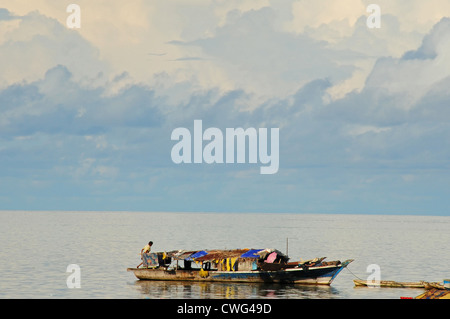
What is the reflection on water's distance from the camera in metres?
45.1

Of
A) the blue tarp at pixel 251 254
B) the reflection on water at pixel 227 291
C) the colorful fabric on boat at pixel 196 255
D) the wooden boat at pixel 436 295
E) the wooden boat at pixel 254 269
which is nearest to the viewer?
the wooden boat at pixel 436 295

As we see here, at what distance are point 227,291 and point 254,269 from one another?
366 centimetres

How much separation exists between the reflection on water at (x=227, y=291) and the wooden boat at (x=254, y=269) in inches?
20.9

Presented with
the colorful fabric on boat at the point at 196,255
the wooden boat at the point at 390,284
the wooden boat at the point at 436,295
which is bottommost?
the wooden boat at the point at 390,284

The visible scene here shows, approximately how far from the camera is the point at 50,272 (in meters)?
61.7

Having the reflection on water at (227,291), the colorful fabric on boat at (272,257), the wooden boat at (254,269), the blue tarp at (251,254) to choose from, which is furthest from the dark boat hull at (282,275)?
the blue tarp at (251,254)

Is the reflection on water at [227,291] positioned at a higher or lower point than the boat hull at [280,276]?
lower

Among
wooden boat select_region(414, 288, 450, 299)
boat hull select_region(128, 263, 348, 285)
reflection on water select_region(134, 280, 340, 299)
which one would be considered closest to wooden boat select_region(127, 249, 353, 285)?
boat hull select_region(128, 263, 348, 285)

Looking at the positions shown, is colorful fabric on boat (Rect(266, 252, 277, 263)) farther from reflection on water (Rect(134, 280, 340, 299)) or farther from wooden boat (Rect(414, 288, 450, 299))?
wooden boat (Rect(414, 288, 450, 299))

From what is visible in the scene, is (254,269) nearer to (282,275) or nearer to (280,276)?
(280,276)

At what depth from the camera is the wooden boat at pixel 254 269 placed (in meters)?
49.1

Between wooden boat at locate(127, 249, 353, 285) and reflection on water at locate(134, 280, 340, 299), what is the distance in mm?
532

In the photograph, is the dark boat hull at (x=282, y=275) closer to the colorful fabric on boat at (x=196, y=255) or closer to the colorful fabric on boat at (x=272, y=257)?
the colorful fabric on boat at (x=272, y=257)

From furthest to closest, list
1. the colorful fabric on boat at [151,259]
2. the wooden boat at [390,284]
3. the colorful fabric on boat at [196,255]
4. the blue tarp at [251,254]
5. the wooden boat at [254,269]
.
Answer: the colorful fabric on boat at [151,259] < the colorful fabric on boat at [196,255] < the blue tarp at [251,254] < the wooden boat at [254,269] < the wooden boat at [390,284]
